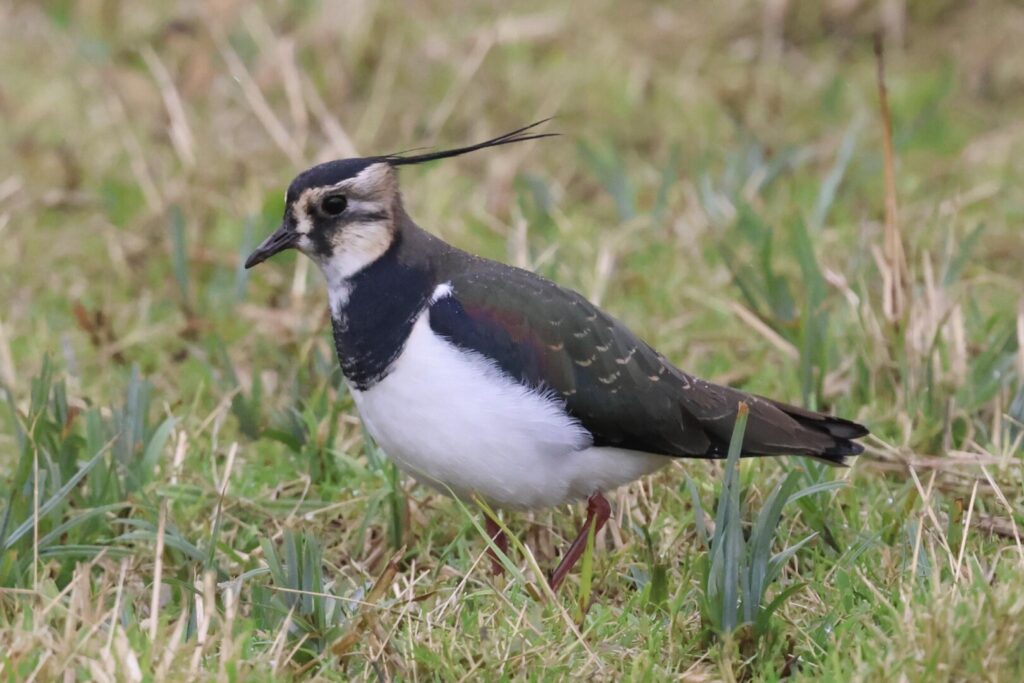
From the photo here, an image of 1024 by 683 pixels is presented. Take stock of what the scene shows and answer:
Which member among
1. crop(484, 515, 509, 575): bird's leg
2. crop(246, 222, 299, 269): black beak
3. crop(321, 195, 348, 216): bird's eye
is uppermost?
crop(321, 195, 348, 216): bird's eye

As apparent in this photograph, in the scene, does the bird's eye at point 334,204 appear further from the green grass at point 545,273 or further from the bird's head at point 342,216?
the green grass at point 545,273

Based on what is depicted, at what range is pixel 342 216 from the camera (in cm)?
427

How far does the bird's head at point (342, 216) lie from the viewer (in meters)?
4.25

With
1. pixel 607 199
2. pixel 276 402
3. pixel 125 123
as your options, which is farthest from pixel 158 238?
pixel 607 199

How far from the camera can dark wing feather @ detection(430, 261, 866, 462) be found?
4.06m

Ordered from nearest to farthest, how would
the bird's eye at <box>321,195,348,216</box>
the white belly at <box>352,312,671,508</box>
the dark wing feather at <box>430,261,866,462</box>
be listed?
the white belly at <box>352,312,671,508</box>, the dark wing feather at <box>430,261,866,462</box>, the bird's eye at <box>321,195,348,216</box>

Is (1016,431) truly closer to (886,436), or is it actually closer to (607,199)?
(886,436)

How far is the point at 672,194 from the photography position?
7.00 metres

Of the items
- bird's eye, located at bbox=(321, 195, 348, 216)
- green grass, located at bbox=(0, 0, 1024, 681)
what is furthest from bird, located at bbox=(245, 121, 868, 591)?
green grass, located at bbox=(0, 0, 1024, 681)

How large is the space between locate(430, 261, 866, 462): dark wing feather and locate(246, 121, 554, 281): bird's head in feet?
0.95

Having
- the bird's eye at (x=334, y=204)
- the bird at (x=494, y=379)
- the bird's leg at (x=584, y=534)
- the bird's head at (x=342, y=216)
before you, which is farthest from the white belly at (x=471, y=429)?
the bird's eye at (x=334, y=204)

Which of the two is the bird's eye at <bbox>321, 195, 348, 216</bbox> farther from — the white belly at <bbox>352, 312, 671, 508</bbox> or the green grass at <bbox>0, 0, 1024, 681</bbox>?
the green grass at <bbox>0, 0, 1024, 681</bbox>

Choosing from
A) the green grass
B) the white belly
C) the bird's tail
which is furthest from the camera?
the bird's tail

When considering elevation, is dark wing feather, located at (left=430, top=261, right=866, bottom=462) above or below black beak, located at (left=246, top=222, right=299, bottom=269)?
below
